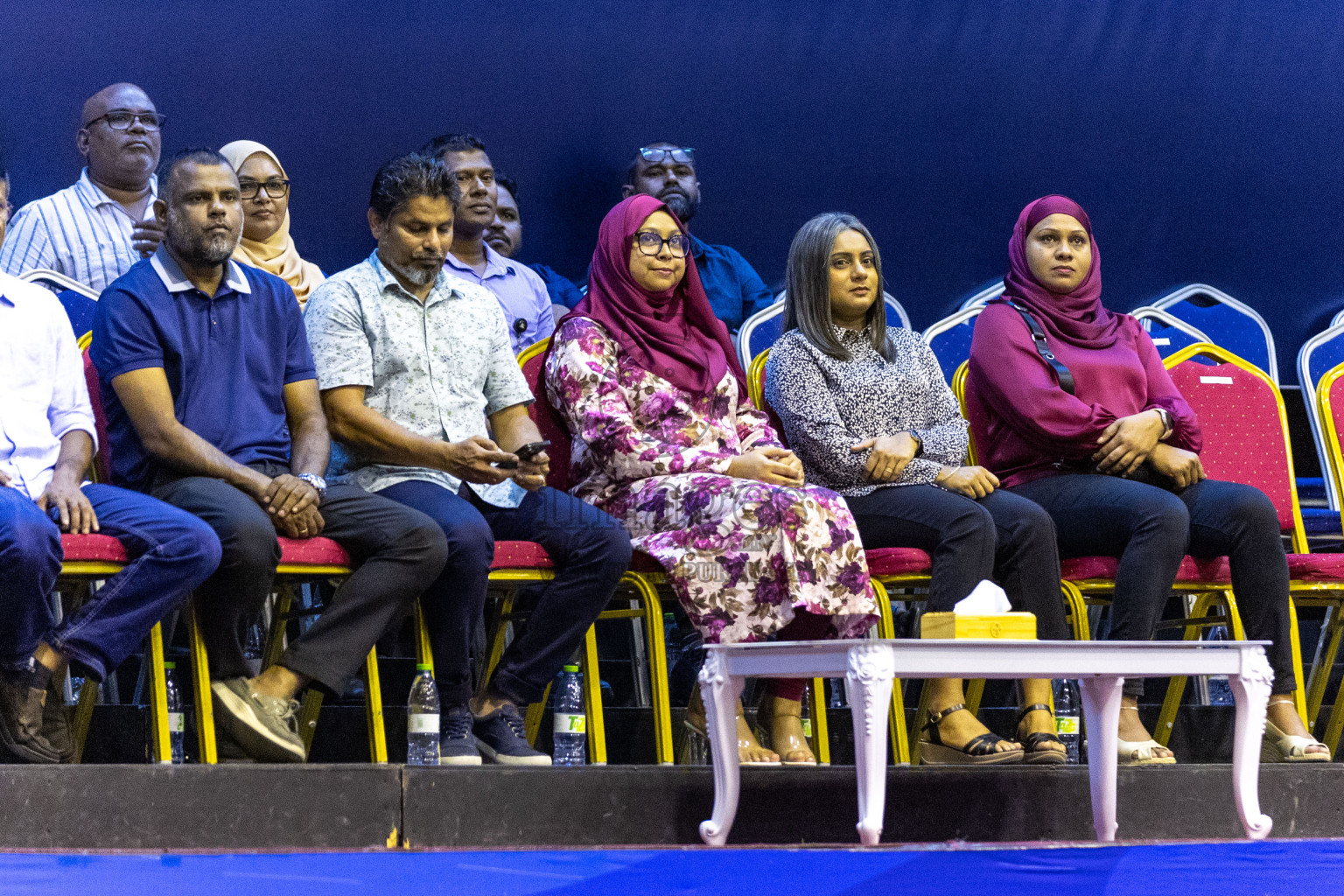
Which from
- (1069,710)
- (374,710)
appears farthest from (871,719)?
(1069,710)

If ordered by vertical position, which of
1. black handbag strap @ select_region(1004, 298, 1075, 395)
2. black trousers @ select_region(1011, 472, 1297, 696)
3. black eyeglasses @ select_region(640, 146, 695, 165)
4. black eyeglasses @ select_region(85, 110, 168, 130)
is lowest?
black trousers @ select_region(1011, 472, 1297, 696)

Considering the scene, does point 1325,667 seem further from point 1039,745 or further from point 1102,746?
point 1102,746

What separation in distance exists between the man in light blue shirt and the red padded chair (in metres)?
1.10

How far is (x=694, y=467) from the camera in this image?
2.90 metres

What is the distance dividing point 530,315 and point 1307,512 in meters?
1.97

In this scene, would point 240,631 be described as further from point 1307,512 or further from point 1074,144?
point 1074,144

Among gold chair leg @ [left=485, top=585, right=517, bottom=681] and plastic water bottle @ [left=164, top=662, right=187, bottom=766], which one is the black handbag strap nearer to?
gold chair leg @ [left=485, top=585, right=517, bottom=681]

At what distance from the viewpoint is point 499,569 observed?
271 centimetres

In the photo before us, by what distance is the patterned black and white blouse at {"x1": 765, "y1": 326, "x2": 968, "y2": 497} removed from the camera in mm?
3031

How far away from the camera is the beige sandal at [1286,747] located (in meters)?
2.80

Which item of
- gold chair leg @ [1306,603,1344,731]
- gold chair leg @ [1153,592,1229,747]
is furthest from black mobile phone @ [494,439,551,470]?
gold chair leg @ [1306,603,1344,731]

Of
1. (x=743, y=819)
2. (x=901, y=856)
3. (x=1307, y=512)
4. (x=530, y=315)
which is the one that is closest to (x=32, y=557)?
(x=743, y=819)

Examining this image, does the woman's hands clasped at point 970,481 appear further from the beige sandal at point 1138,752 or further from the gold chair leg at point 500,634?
the gold chair leg at point 500,634

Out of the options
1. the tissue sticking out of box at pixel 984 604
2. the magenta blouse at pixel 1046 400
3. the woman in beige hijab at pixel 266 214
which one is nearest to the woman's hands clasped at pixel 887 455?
the magenta blouse at pixel 1046 400
